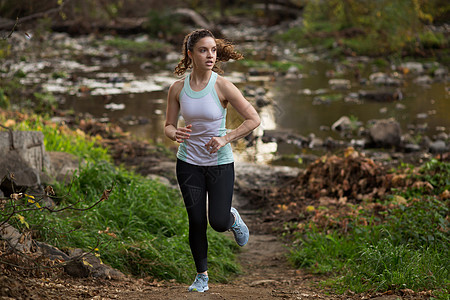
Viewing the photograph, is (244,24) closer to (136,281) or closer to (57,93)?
(57,93)

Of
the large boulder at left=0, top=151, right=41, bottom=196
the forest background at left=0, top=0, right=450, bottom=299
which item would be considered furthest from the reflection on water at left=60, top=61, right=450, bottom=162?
the large boulder at left=0, top=151, right=41, bottom=196

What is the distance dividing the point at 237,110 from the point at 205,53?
1.51 ft

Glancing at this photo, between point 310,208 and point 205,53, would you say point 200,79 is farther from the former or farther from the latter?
point 310,208

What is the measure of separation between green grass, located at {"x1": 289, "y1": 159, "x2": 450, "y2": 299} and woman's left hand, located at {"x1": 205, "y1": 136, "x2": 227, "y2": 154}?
1.78 meters

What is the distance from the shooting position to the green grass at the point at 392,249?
183 inches

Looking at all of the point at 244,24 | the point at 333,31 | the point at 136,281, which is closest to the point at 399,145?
the point at 136,281

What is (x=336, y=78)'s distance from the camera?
17266 millimetres

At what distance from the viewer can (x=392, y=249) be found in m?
5.14

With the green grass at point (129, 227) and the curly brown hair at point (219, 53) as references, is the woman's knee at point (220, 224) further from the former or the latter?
the curly brown hair at point (219, 53)

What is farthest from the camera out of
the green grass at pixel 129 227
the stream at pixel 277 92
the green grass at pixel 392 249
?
the stream at pixel 277 92

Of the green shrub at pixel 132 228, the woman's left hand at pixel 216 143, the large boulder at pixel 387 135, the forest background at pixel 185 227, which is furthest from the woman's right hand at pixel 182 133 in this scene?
the large boulder at pixel 387 135

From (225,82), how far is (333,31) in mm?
21008

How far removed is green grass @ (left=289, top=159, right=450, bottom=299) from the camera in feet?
15.3

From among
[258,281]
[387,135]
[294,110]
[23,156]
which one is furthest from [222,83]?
[294,110]
